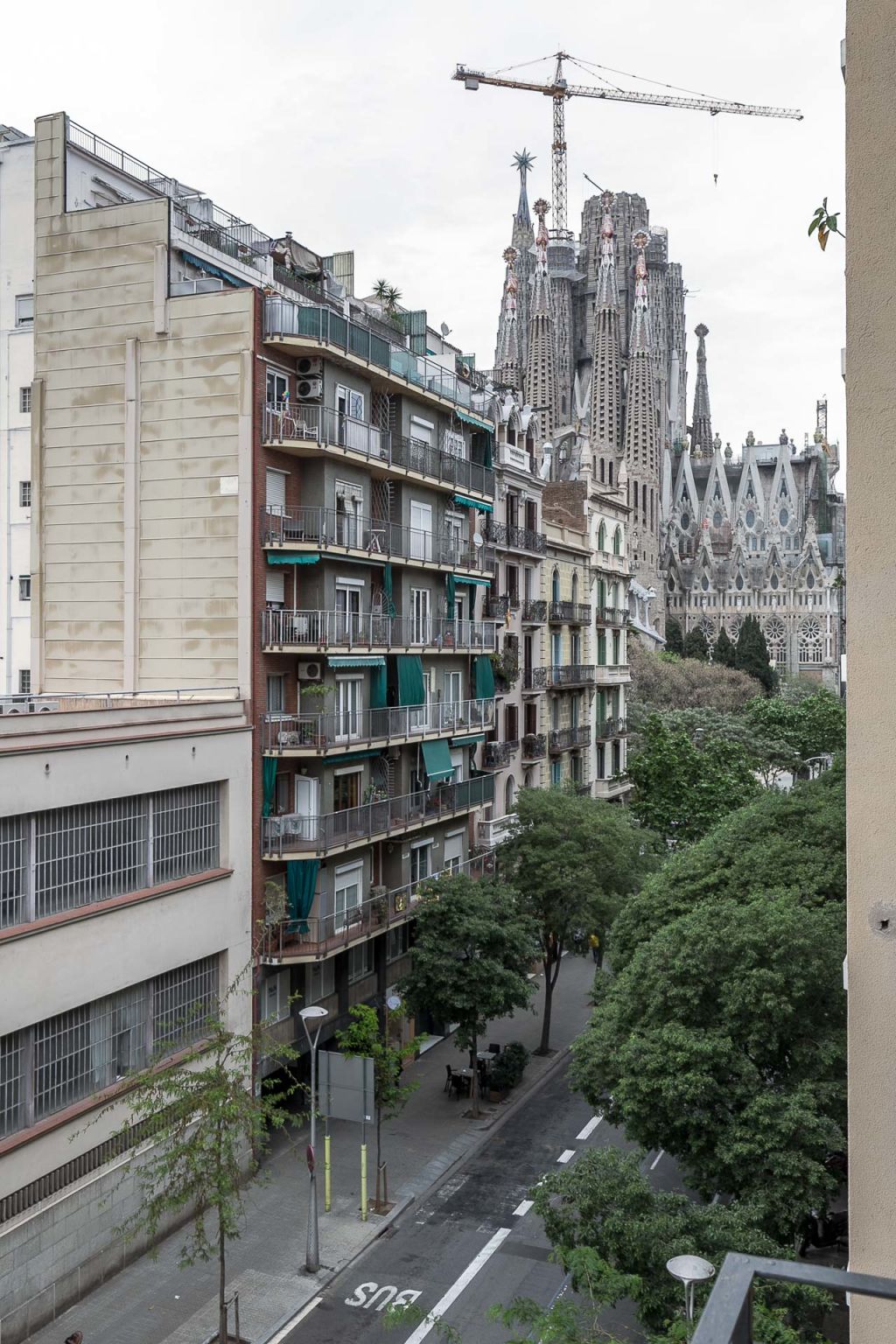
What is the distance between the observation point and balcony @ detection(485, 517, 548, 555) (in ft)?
132

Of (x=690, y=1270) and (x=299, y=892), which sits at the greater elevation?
(x=299, y=892)

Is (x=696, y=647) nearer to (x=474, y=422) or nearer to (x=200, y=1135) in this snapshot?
(x=474, y=422)

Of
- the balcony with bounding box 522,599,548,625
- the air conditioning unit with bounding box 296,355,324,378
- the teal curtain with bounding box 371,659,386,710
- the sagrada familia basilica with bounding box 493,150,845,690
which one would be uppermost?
the sagrada familia basilica with bounding box 493,150,845,690

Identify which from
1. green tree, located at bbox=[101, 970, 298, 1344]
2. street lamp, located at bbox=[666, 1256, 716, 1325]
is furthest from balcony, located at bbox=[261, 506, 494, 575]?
street lamp, located at bbox=[666, 1256, 716, 1325]

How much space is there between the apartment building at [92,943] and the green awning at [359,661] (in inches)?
143

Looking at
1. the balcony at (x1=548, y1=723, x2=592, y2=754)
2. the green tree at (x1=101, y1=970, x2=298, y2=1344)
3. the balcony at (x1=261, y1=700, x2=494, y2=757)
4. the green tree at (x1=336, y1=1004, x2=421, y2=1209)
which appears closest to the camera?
the green tree at (x1=101, y1=970, x2=298, y2=1344)

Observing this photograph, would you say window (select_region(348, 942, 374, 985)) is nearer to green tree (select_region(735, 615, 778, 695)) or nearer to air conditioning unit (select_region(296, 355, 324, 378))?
air conditioning unit (select_region(296, 355, 324, 378))

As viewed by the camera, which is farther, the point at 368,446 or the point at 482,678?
the point at 482,678

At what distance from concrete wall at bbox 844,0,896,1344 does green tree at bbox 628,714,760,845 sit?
4508 centimetres

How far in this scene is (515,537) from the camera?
41969mm

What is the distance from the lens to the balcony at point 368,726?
89.8 ft

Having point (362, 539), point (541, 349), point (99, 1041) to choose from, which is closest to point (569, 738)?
point (362, 539)

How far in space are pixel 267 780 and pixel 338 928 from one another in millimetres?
4510

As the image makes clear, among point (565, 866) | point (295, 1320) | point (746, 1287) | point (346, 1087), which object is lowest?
point (295, 1320)
